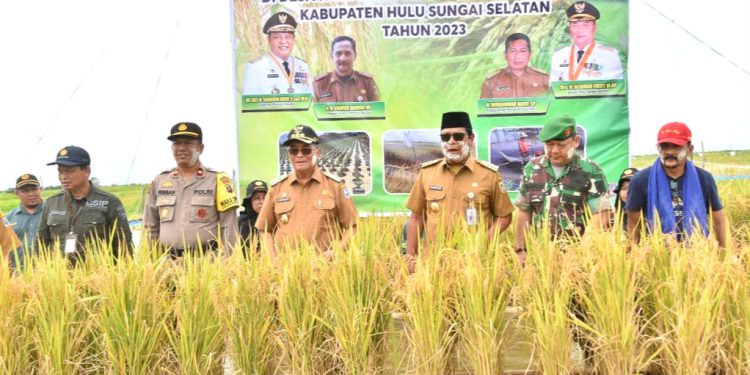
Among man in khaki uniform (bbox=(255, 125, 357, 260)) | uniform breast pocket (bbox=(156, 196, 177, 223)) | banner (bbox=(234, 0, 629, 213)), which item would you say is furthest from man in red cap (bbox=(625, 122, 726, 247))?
banner (bbox=(234, 0, 629, 213))

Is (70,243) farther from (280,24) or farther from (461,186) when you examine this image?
(280,24)

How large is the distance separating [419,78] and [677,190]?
11.8 ft

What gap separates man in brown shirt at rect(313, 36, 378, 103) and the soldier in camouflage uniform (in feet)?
10.6

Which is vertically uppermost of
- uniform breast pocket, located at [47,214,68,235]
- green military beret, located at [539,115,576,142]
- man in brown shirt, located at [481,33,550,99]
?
man in brown shirt, located at [481,33,550,99]

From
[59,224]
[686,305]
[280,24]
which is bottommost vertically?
[686,305]

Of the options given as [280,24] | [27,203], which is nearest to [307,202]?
[280,24]

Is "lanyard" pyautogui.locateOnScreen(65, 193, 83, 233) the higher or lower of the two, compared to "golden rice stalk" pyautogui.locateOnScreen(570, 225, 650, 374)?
higher

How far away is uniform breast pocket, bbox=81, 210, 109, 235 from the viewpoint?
4.48 m

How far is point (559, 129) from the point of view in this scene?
3.72 m

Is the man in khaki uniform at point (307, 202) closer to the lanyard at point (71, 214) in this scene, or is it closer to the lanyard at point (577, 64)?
the lanyard at point (71, 214)

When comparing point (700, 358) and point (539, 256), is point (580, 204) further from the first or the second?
point (700, 358)

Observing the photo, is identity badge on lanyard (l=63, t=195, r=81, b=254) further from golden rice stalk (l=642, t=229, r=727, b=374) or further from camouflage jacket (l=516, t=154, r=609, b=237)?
golden rice stalk (l=642, t=229, r=727, b=374)

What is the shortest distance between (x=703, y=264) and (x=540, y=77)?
4425 millimetres

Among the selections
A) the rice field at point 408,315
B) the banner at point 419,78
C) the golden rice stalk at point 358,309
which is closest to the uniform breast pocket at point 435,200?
the rice field at point 408,315
